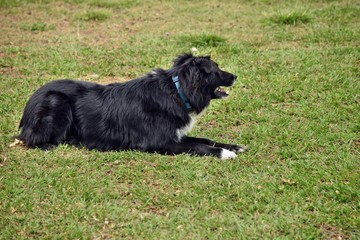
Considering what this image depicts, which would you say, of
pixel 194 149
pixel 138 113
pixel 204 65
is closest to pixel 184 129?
pixel 194 149

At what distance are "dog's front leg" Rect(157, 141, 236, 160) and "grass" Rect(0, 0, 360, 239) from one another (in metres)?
0.11

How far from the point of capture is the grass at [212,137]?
405cm

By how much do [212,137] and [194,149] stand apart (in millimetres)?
674

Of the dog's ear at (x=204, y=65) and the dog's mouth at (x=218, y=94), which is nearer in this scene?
the dog's ear at (x=204, y=65)

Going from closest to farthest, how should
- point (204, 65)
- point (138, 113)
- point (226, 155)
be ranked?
point (226, 155) → point (204, 65) → point (138, 113)

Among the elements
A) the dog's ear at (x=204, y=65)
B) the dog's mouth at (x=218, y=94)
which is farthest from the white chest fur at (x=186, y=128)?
the dog's ear at (x=204, y=65)

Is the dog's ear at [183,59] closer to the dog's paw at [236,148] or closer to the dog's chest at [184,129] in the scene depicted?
the dog's chest at [184,129]

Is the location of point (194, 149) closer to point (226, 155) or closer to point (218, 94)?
point (226, 155)

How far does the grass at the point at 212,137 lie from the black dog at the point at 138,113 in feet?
0.56

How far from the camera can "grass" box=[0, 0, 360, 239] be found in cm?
405

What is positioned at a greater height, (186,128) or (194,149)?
(186,128)

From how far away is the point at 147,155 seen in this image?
5207mm

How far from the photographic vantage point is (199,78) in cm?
521

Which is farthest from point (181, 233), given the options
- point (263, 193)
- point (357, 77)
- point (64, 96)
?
point (357, 77)
